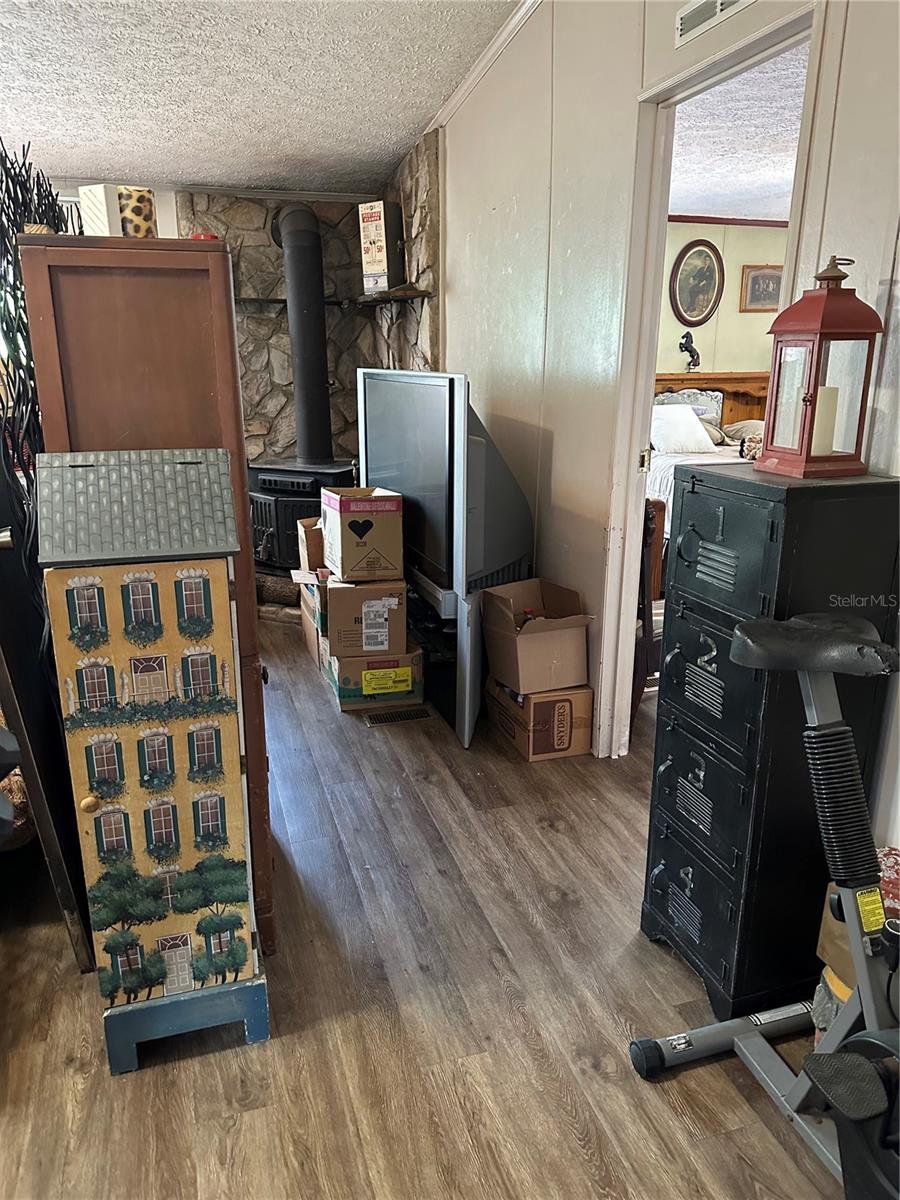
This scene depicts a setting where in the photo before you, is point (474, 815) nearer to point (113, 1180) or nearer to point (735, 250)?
point (113, 1180)

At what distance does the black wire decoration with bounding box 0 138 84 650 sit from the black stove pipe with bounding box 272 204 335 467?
3.28 meters

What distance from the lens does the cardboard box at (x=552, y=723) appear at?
280cm

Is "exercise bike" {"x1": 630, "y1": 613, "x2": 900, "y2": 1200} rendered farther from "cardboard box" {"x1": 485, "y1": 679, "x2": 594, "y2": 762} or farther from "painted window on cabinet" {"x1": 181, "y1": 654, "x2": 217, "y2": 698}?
"cardboard box" {"x1": 485, "y1": 679, "x2": 594, "y2": 762}

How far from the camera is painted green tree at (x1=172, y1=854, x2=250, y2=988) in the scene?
4.99ft

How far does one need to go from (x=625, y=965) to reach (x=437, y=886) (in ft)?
1.78

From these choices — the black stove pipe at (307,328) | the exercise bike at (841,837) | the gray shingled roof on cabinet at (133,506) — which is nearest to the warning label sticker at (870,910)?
the exercise bike at (841,837)

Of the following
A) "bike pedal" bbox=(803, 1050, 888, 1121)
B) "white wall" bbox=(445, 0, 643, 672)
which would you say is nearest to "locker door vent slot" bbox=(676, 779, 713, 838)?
"bike pedal" bbox=(803, 1050, 888, 1121)

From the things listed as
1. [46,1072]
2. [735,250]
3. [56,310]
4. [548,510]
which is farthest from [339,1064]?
[735,250]

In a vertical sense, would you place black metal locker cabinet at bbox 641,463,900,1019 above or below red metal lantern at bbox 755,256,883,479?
below

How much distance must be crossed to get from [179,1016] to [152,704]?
657 mm

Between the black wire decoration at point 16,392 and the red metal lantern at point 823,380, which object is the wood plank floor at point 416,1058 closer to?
the black wire decoration at point 16,392

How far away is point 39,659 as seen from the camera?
5.90 feet

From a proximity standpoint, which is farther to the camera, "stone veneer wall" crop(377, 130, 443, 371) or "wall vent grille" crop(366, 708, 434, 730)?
"stone veneer wall" crop(377, 130, 443, 371)

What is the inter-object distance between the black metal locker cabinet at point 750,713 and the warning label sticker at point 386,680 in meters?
1.60
